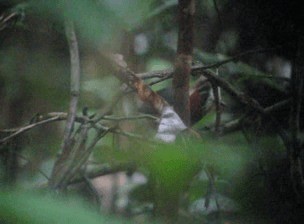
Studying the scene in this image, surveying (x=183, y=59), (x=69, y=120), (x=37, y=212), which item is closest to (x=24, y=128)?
(x=69, y=120)

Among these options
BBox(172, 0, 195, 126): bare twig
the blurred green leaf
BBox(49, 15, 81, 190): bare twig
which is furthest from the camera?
BBox(172, 0, 195, 126): bare twig

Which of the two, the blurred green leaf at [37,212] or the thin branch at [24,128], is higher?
the thin branch at [24,128]

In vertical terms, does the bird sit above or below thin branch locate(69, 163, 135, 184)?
above

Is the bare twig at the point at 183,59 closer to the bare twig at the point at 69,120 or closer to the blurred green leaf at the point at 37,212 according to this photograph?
the bare twig at the point at 69,120

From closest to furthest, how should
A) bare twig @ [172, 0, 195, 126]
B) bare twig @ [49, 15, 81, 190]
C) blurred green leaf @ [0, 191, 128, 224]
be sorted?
blurred green leaf @ [0, 191, 128, 224]
bare twig @ [49, 15, 81, 190]
bare twig @ [172, 0, 195, 126]

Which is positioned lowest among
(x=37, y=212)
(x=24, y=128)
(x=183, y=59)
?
(x=37, y=212)

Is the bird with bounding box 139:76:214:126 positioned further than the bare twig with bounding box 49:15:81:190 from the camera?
Yes

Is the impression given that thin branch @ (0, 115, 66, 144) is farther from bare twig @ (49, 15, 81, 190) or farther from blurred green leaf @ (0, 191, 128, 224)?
blurred green leaf @ (0, 191, 128, 224)

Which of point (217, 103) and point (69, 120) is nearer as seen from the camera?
point (69, 120)

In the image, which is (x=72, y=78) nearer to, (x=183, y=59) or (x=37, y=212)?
(x=183, y=59)

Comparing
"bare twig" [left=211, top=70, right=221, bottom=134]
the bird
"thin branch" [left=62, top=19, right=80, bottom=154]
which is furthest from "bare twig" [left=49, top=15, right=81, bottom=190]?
"bare twig" [left=211, top=70, right=221, bottom=134]

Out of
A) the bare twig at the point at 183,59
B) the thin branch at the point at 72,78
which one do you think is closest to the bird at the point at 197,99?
the bare twig at the point at 183,59

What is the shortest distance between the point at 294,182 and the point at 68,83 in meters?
0.43

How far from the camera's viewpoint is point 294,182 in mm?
734
